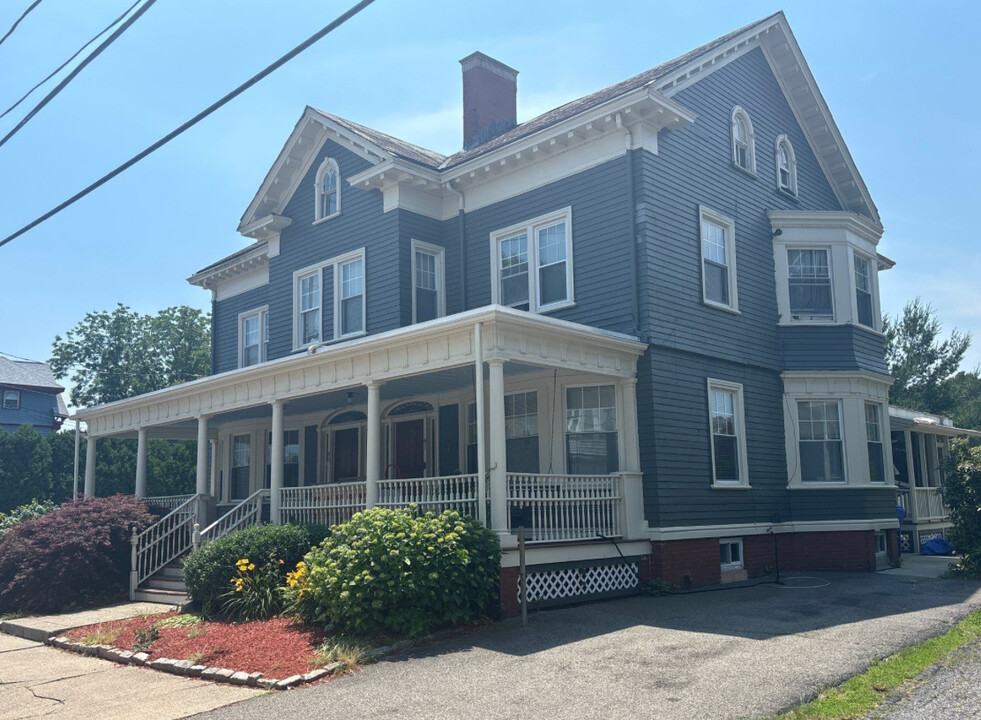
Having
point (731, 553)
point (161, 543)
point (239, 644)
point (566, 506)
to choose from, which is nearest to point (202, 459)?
point (161, 543)

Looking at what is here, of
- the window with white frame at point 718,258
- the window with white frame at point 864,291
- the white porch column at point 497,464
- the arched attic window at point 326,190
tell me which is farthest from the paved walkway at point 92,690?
the window with white frame at point 864,291

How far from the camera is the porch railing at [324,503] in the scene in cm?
1505

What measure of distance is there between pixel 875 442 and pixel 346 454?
37.3ft

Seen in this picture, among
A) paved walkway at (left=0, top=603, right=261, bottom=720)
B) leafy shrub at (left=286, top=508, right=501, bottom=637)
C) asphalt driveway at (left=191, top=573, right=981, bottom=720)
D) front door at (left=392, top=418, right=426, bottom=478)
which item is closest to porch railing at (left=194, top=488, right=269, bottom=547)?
front door at (left=392, top=418, right=426, bottom=478)

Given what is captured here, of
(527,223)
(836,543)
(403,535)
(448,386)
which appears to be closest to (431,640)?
(403,535)

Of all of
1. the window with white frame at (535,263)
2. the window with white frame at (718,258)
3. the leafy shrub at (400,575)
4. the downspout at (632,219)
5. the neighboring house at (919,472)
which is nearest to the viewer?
the leafy shrub at (400,575)

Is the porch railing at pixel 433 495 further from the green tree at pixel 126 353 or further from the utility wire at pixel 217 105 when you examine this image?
the green tree at pixel 126 353

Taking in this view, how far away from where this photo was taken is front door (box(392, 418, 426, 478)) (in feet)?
60.6

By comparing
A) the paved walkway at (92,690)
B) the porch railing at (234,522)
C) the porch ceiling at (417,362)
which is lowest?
the paved walkway at (92,690)

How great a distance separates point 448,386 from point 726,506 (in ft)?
18.1

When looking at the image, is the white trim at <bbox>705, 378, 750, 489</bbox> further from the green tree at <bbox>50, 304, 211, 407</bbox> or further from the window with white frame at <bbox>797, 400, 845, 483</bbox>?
the green tree at <bbox>50, 304, 211, 407</bbox>

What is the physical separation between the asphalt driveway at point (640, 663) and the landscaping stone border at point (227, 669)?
22 cm

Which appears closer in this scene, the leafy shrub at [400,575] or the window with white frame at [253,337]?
the leafy shrub at [400,575]

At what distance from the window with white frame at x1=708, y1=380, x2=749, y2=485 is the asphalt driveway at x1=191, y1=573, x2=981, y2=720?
11.9ft
